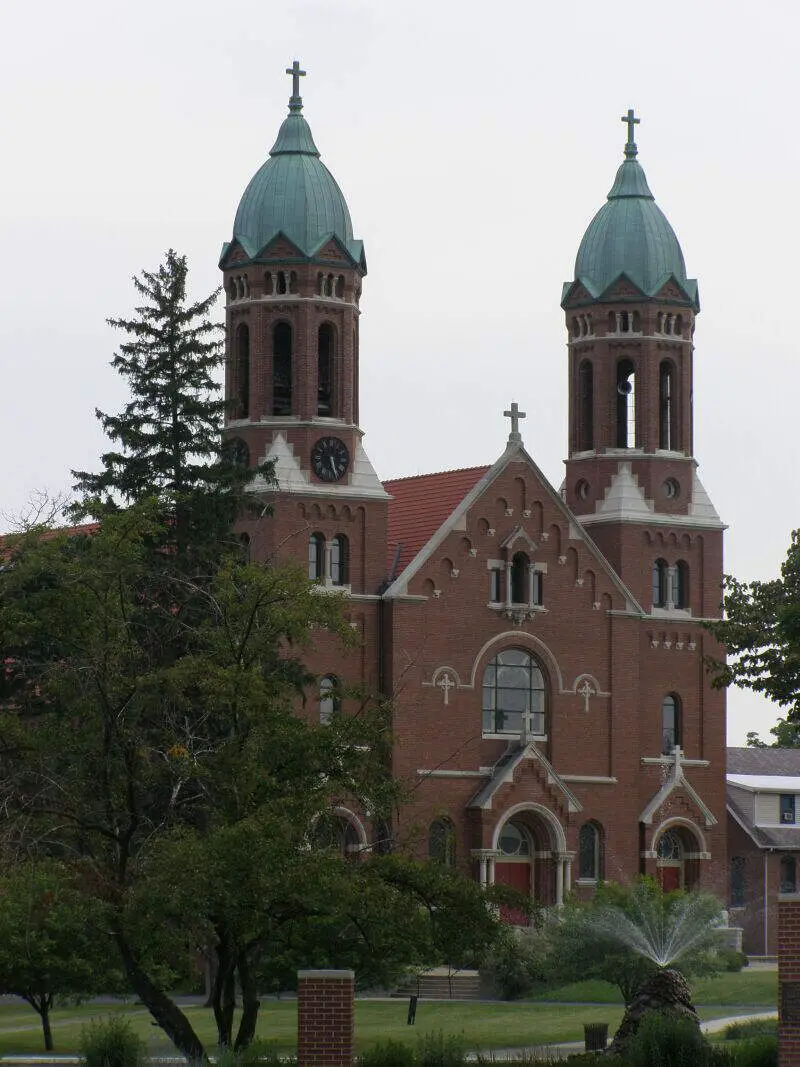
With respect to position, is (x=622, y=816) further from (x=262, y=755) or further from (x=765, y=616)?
(x=262, y=755)

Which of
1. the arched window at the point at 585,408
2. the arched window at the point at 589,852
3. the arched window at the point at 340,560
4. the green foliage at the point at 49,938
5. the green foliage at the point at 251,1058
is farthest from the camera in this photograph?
the arched window at the point at 585,408

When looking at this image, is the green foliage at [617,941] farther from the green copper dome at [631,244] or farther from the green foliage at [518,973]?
the green copper dome at [631,244]

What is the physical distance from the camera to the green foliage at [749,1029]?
150 ft

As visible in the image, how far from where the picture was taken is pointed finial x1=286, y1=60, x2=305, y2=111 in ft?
229

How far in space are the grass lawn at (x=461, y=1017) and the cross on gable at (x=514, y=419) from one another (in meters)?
16.8

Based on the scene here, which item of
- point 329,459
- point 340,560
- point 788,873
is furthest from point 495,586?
point 788,873

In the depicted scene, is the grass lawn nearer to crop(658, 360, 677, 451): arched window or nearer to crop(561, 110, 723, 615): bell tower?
crop(561, 110, 723, 615): bell tower

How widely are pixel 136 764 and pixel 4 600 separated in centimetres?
850

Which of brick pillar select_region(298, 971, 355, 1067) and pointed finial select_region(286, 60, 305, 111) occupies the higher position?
pointed finial select_region(286, 60, 305, 111)

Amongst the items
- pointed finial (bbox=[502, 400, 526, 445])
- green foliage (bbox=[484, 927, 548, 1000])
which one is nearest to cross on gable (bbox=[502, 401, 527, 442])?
pointed finial (bbox=[502, 400, 526, 445])

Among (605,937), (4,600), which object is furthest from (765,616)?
(4,600)

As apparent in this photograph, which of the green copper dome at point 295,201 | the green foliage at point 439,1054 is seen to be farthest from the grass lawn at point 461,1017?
the green copper dome at point 295,201

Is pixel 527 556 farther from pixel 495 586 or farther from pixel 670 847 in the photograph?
pixel 670 847

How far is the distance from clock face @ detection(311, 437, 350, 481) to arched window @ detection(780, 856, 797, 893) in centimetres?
2163
